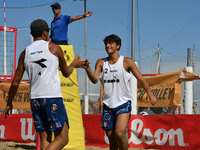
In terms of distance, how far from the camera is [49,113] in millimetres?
2922

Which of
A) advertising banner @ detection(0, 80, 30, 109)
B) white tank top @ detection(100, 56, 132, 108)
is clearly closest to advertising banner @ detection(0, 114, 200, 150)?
advertising banner @ detection(0, 80, 30, 109)

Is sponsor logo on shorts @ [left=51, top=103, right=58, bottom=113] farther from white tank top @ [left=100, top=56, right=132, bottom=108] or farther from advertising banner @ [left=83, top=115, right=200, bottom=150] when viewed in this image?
advertising banner @ [left=83, top=115, right=200, bottom=150]

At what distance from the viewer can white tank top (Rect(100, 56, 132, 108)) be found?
412 cm

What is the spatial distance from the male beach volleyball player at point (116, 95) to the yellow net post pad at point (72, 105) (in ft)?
4.79

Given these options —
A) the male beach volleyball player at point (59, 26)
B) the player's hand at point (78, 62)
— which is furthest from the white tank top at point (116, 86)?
the male beach volleyball player at point (59, 26)

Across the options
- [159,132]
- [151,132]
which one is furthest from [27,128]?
[159,132]

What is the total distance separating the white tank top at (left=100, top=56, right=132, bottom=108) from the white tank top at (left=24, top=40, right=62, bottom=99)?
51.6 inches

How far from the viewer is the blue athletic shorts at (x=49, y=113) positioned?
9.59 feet

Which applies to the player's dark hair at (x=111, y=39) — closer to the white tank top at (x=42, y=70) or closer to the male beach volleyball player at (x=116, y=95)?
the male beach volleyball player at (x=116, y=95)

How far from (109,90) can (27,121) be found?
4.93 m

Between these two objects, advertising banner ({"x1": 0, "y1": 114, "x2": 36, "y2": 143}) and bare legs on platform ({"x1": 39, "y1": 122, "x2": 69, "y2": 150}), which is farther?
advertising banner ({"x1": 0, "y1": 114, "x2": 36, "y2": 143})

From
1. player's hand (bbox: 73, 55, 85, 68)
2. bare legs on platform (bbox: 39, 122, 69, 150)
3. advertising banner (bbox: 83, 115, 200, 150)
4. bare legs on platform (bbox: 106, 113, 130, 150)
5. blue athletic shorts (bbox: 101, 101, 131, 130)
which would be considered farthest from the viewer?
advertising banner (bbox: 83, 115, 200, 150)

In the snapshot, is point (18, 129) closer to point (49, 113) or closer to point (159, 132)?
point (159, 132)

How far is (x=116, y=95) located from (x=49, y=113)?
146 centimetres
